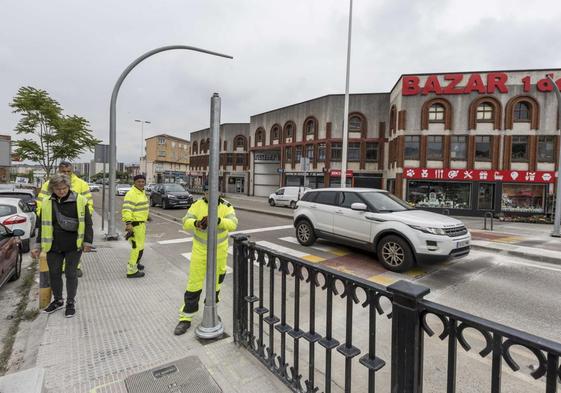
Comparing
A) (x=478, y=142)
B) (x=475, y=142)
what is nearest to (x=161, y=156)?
(x=475, y=142)

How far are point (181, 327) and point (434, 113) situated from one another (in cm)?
2421

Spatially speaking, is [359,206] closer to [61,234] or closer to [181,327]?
[181,327]

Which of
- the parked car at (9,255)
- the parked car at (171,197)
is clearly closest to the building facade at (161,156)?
the parked car at (171,197)

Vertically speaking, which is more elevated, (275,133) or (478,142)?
(275,133)

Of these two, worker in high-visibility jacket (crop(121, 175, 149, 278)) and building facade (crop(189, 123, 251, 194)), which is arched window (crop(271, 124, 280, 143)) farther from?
worker in high-visibility jacket (crop(121, 175, 149, 278))

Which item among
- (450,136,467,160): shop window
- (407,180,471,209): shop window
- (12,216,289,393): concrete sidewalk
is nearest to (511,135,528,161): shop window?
(450,136,467,160): shop window

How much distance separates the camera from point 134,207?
540cm

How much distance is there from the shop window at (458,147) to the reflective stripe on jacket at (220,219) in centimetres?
2285

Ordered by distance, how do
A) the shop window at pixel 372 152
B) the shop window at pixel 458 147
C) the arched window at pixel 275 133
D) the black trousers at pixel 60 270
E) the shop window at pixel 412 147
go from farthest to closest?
the arched window at pixel 275 133 < the shop window at pixel 372 152 < the shop window at pixel 412 147 < the shop window at pixel 458 147 < the black trousers at pixel 60 270

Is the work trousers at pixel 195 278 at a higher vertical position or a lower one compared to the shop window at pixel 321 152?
lower

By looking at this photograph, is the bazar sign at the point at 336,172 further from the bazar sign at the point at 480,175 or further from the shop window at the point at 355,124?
the bazar sign at the point at 480,175

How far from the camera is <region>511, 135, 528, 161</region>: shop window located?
68.2ft

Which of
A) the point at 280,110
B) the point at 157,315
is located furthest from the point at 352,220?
the point at 280,110

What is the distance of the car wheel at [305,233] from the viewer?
27.6ft
